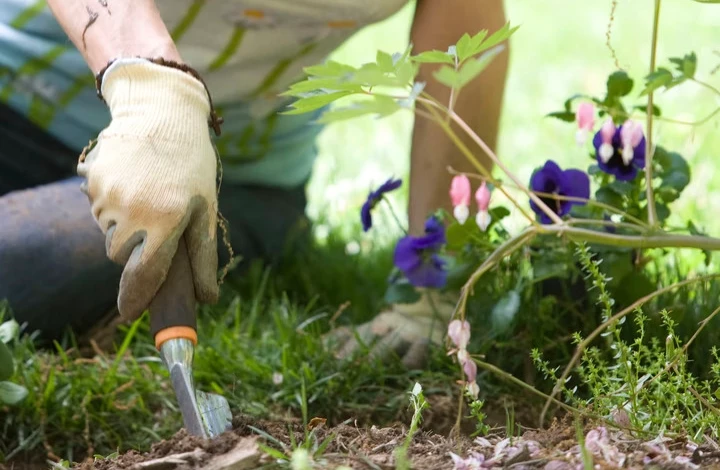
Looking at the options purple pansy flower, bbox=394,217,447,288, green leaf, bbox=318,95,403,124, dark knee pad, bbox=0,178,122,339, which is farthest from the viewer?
dark knee pad, bbox=0,178,122,339

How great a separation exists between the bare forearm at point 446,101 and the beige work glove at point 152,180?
0.75 m

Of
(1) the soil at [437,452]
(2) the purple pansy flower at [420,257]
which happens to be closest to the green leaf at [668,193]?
(2) the purple pansy flower at [420,257]

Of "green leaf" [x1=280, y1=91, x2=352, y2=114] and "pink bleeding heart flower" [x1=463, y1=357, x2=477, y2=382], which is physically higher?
"green leaf" [x1=280, y1=91, x2=352, y2=114]

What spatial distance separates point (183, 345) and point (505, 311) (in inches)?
24.3

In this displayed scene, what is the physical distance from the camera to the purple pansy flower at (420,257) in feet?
5.83

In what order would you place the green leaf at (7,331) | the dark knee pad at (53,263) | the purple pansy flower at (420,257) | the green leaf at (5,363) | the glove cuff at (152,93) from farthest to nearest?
the dark knee pad at (53,263), the purple pansy flower at (420,257), the green leaf at (7,331), the green leaf at (5,363), the glove cuff at (152,93)

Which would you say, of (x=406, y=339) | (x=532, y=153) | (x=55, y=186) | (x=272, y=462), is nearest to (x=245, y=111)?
(x=55, y=186)

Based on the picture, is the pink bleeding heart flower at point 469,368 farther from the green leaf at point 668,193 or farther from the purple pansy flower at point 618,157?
the green leaf at point 668,193


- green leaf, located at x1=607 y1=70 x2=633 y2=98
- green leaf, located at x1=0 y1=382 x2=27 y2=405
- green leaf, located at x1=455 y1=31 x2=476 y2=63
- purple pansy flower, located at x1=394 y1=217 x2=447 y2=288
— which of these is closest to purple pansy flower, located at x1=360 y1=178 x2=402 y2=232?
purple pansy flower, located at x1=394 y1=217 x2=447 y2=288

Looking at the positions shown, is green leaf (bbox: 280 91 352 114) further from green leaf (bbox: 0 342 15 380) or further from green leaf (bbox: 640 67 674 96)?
green leaf (bbox: 0 342 15 380)

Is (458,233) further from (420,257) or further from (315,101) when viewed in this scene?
(315,101)

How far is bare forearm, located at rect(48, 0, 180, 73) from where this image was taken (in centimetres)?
144

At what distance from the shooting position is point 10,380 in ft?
5.50

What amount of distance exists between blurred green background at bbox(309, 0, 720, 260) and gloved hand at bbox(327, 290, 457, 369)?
21.3 inches
